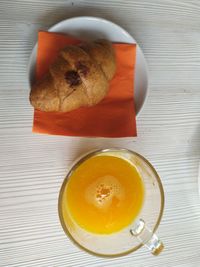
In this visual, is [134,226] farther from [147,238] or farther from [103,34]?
[103,34]

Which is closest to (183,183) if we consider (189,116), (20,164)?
(189,116)

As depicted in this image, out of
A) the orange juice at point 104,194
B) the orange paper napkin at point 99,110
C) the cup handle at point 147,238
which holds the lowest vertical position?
the cup handle at point 147,238

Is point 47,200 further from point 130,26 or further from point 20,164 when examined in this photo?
point 130,26

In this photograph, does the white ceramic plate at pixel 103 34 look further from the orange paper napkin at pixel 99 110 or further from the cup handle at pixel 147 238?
the cup handle at pixel 147 238

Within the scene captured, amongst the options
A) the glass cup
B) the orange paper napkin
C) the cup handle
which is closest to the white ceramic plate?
the orange paper napkin

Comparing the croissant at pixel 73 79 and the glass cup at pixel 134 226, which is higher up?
the croissant at pixel 73 79

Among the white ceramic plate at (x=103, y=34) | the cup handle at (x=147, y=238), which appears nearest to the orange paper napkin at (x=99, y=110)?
the white ceramic plate at (x=103, y=34)

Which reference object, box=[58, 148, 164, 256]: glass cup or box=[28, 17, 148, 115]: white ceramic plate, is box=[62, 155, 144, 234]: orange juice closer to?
box=[58, 148, 164, 256]: glass cup
